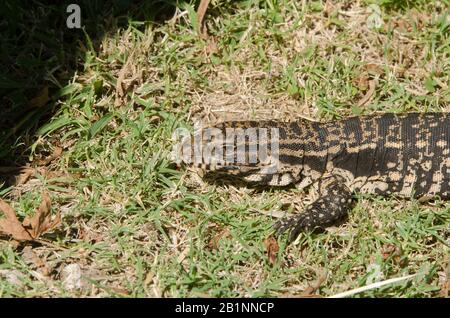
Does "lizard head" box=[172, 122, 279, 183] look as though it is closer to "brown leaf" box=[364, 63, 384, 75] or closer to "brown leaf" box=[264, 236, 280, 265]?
"brown leaf" box=[264, 236, 280, 265]

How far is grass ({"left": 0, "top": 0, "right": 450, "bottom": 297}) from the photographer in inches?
265

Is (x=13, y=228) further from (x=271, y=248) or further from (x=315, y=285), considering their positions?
(x=315, y=285)

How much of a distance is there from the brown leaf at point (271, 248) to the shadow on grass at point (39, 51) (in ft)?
8.62

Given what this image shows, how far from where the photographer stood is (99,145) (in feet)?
25.5

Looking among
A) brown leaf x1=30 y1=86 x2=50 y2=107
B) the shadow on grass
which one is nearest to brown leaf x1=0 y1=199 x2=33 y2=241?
the shadow on grass

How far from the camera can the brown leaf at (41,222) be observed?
6.85m

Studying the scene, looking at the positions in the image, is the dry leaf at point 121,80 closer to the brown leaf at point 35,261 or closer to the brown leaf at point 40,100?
the brown leaf at point 40,100

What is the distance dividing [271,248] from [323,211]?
0.72 m

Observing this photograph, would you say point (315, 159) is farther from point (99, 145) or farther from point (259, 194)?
point (99, 145)

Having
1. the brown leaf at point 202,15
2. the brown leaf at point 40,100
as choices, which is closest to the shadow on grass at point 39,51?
the brown leaf at point 40,100

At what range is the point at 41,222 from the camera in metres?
6.90

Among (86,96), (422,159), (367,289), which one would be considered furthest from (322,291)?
(86,96)

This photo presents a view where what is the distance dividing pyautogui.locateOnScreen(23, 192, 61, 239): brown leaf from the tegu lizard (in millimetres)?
1465

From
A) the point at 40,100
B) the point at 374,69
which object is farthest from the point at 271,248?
the point at 40,100
